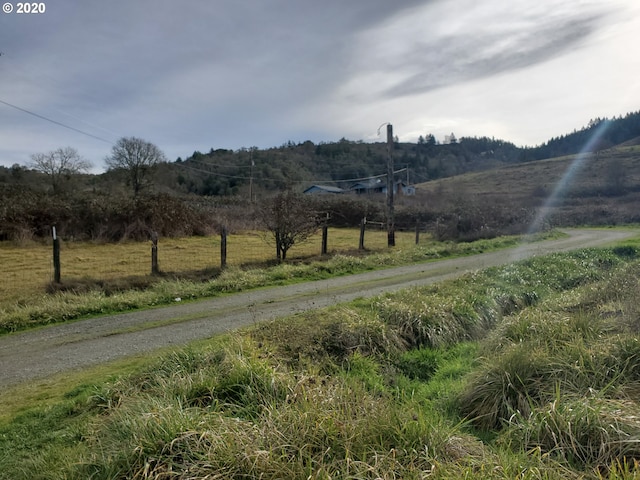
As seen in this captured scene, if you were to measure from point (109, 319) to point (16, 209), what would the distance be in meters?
20.0

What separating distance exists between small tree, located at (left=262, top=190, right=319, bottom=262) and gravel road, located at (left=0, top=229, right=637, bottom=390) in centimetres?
382

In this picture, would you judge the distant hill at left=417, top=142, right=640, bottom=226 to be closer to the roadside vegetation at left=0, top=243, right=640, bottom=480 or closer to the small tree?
the small tree

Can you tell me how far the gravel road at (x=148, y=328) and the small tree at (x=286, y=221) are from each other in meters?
3.82

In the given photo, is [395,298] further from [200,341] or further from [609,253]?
[609,253]

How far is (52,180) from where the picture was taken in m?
42.1

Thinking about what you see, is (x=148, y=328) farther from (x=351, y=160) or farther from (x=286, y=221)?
(x=351, y=160)

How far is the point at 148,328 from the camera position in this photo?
7082mm

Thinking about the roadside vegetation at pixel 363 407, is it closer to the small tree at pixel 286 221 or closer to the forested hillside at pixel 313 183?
the small tree at pixel 286 221

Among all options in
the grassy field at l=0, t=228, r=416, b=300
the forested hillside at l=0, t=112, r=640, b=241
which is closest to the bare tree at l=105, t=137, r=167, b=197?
the forested hillside at l=0, t=112, r=640, b=241

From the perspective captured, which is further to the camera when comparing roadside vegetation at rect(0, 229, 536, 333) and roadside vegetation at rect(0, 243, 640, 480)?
roadside vegetation at rect(0, 229, 536, 333)

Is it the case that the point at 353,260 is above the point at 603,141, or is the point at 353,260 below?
below

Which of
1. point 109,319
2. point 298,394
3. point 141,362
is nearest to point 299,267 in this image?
point 109,319

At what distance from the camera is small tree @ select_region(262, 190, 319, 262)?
569 inches

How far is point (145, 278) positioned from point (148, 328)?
3933 millimetres
